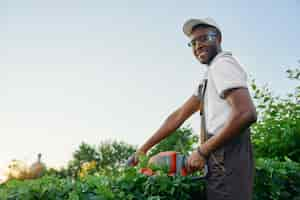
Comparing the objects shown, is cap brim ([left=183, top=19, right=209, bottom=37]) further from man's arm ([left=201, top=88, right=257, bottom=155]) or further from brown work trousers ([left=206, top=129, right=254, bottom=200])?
brown work trousers ([left=206, top=129, right=254, bottom=200])

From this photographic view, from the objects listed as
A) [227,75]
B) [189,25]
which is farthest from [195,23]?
[227,75]

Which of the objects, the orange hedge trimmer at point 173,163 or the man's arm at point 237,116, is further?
the orange hedge trimmer at point 173,163

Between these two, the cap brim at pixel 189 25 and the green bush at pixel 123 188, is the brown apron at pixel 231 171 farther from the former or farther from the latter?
the cap brim at pixel 189 25

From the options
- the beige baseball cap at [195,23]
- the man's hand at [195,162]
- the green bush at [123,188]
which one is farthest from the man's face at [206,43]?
the green bush at [123,188]

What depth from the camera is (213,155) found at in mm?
2369

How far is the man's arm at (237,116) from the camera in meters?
2.23

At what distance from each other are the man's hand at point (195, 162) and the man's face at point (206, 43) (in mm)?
666

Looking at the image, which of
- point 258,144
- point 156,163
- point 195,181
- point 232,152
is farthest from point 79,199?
point 258,144

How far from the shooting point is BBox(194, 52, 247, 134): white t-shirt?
231 centimetres

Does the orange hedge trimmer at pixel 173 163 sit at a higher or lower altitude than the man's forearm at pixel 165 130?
lower

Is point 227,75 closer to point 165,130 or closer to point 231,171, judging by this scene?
point 231,171

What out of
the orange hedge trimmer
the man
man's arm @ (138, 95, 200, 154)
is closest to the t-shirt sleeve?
the man

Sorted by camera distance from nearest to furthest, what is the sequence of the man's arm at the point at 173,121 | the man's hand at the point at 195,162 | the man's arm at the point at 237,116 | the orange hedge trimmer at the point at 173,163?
the man's arm at the point at 237,116
the man's hand at the point at 195,162
the orange hedge trimmer at the point at 173,163
the man's arm at the point at 173,121

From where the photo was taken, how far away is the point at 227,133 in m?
2.25
